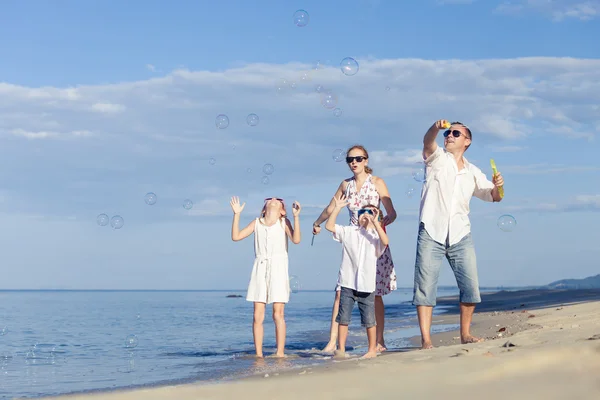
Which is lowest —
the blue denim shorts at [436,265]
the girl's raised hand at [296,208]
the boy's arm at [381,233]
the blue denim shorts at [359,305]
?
the blue denim shorts at [359,305]

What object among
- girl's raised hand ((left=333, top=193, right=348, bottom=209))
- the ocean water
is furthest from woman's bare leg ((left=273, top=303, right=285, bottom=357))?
girl's raised hand ((left=333, top=193, right=348, bottom=209))

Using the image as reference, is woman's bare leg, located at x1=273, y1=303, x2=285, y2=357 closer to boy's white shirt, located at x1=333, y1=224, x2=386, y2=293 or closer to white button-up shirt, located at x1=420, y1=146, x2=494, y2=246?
boy's white shirt, located at x1=333, y1=224, x2=386, y2=293

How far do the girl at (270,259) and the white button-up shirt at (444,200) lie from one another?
1.42 metres

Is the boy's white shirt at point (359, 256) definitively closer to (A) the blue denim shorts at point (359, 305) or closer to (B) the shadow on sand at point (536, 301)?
(A) the blue denim shorts at point (359, 305)

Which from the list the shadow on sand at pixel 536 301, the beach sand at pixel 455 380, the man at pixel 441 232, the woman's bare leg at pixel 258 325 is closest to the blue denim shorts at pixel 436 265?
the man at pixel 441 232

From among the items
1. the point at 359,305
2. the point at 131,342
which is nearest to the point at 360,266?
the point at 359,305

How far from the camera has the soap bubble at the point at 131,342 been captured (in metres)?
10.3

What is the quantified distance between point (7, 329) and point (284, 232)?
29.1 feet

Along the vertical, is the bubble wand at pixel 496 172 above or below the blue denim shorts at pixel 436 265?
above

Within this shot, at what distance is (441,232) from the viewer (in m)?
6.82

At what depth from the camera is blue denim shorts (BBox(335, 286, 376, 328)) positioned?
23.0ft

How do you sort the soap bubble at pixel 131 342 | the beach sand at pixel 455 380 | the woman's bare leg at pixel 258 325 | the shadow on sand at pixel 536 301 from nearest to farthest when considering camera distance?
the beach sand at pixel 455 380, the woman's bare leg at pixel 258 325, the soap bubble at pixel 131 342, the shadow on sand at pixel 536 301

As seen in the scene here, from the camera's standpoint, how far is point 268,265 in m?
7.76

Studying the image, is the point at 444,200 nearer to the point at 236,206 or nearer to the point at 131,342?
the point at 236,206
